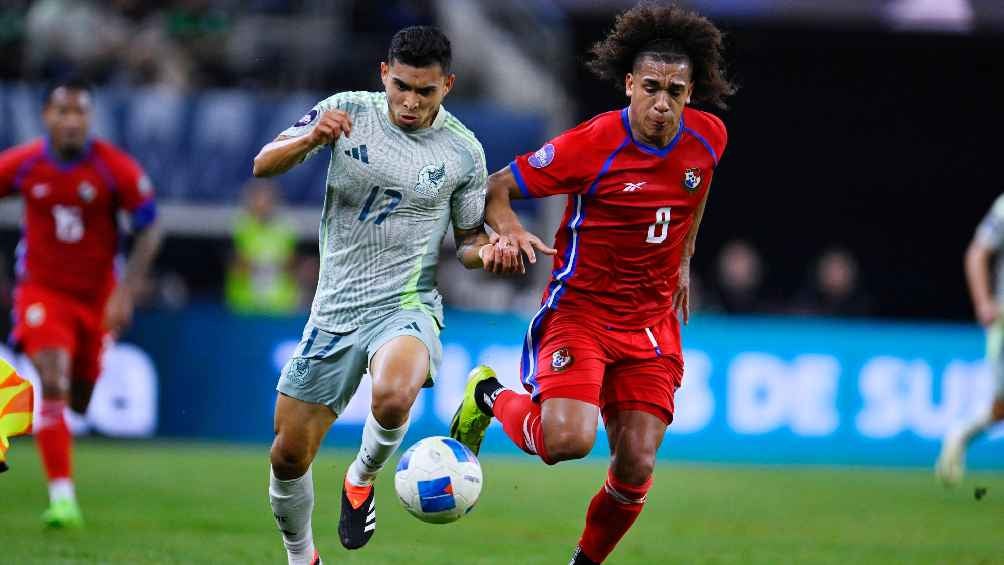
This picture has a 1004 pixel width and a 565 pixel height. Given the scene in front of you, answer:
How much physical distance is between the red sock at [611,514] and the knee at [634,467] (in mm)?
29

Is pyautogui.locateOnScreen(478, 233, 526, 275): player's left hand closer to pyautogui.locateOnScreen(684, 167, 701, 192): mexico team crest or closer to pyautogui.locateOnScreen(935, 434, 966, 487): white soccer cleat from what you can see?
pyautogui.locateOnScreen(684, 167, 701, 192): mexico team crest

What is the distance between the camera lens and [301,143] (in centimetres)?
628

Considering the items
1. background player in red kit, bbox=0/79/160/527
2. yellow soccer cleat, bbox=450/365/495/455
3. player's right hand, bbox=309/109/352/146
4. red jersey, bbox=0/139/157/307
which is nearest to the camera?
player's right hand, bbox=309/109/352/146

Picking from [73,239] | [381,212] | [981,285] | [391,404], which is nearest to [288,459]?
[391,404]

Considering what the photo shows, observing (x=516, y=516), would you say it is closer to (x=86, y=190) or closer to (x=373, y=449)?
(x=373, y=449)

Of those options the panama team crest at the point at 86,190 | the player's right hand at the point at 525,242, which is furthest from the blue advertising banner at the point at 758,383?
the player's right hand at the point at 525,242

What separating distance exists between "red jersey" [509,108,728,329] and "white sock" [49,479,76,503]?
3.07 m

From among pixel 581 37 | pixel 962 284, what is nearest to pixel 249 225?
pixel 581 37

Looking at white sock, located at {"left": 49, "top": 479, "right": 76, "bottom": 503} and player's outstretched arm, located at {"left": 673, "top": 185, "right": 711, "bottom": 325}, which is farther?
white sock, located at {"left": 49, "top": 479, "right": 76, "bottom": 503}

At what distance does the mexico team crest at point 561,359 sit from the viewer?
6.93 meters

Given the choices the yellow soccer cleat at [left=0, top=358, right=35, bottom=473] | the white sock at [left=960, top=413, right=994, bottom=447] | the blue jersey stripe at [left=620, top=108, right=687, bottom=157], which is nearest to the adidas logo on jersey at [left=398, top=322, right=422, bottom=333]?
the blue jersey stripe at [left=620, top=108, right=687, bottom=157]

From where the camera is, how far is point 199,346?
45.2 ft

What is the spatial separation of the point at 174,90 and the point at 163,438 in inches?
167

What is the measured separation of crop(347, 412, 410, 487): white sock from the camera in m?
6.89
